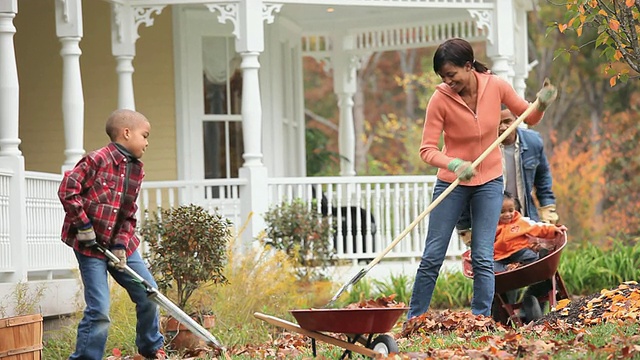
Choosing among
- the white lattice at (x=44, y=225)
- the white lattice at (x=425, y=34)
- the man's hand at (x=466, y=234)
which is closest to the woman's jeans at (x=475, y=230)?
the man's hand at (x=466, y=234)

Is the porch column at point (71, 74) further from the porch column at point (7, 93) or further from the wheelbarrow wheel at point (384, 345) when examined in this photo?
the wheelbarrow wheel at point (384, 345)

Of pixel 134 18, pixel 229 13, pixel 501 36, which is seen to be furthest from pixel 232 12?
pixel 501 36

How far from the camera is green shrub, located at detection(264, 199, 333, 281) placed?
547 inches

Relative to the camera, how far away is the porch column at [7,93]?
36.3 ft

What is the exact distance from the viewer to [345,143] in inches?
804

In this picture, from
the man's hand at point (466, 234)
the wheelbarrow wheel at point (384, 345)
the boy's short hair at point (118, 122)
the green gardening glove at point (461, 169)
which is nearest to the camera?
the wheelbarrow wheel at point (384, 345)

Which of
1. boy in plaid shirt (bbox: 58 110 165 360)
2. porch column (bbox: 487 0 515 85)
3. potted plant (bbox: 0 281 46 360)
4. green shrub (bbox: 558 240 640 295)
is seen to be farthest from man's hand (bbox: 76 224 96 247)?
porch column (bbox: 487 0 515 85)

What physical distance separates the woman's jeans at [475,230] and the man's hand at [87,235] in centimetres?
239

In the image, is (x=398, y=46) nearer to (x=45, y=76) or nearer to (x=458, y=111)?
(x=45, y=76)

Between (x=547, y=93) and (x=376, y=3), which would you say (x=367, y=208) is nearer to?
(x=376, y=3)

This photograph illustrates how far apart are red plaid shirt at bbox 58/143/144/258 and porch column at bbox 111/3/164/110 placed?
6500 mm

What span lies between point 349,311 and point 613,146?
22.4 metres

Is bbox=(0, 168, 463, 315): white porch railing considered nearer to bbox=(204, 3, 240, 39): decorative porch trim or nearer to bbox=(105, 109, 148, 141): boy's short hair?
bbox=(204, 3, 240, 39): decorative porch trim

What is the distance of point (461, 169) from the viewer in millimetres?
7812
